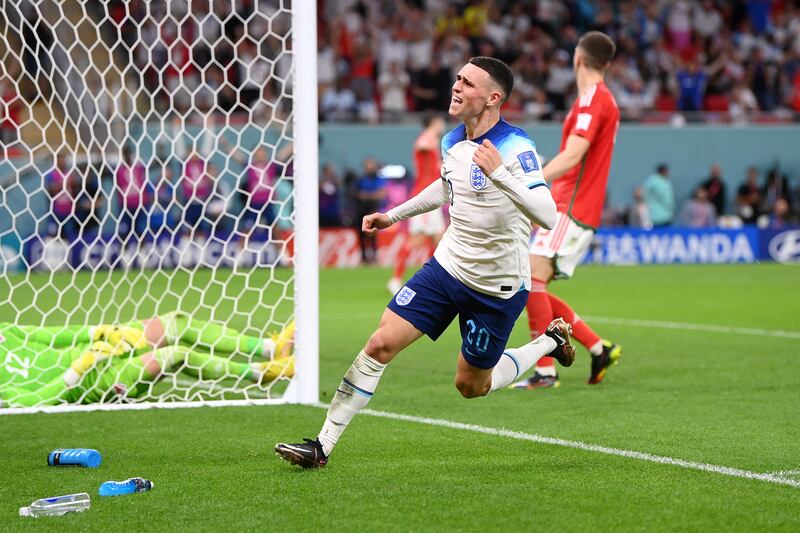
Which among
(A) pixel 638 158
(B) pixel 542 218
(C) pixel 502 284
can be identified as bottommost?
(A) pixel 638 158

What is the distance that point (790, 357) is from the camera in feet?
30.5

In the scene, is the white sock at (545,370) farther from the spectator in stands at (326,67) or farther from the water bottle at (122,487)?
the spectator in stands at (326,67)

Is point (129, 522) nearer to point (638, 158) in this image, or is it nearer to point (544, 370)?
point (544, 370)

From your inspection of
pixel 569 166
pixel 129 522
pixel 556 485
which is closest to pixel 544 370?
pixel 569 166

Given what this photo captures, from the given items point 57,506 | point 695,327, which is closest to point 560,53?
point 695,327

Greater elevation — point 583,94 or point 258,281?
point 583,94

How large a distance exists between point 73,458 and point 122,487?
67cm

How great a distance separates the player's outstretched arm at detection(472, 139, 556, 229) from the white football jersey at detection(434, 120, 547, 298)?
0.34 metres

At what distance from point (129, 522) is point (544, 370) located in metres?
4.17

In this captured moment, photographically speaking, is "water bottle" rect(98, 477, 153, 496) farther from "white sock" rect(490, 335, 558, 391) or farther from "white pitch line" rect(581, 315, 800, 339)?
"white pitch line" rect(581, 315, 800, 339)

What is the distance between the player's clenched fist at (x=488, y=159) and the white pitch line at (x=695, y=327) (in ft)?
22.1

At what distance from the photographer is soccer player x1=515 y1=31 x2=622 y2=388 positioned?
787 cm

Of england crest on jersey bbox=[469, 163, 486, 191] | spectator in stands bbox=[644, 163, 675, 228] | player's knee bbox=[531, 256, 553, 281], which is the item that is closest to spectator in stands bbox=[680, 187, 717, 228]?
spectator in stands bbox=[644, 163, 675, 228]

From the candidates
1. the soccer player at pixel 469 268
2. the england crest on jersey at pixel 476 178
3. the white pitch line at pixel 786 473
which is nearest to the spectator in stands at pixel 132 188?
the soccer player at pixel 469 268
